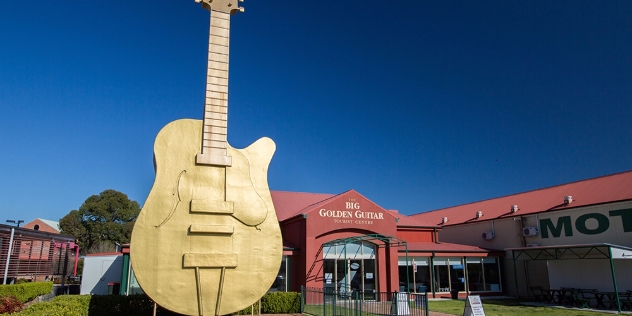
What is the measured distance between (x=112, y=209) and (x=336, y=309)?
3688cm

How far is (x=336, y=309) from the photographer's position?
1447cm

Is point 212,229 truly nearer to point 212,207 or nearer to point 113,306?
point 212,207

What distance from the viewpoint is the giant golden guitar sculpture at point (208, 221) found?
6832mm

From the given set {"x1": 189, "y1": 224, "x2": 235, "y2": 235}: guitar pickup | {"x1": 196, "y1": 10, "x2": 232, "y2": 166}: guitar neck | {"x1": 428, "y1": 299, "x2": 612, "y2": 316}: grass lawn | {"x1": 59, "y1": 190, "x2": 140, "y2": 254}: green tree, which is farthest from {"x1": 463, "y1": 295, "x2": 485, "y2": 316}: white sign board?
{"x1": 59, "y1": 190, "x2": 140, "y2": 254}: green tree

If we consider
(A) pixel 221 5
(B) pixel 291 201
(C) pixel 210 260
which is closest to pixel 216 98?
(A) pixel 221 5

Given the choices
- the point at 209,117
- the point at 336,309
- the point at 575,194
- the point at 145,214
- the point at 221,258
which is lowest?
the point at 336,309

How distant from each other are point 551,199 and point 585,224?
10.7 ft

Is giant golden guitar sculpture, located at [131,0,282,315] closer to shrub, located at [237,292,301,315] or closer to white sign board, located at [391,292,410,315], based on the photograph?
white sign board, located at [391,292,410,315]

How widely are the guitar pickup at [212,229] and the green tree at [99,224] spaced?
40304mm

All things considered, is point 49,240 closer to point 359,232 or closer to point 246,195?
point 359,232

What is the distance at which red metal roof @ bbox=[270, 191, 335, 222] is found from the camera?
962 inches

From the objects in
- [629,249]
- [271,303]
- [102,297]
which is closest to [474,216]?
[629,249]

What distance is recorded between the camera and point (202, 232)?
7141 mm

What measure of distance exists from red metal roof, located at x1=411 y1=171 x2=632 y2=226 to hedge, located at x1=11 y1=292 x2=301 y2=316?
16302mm
